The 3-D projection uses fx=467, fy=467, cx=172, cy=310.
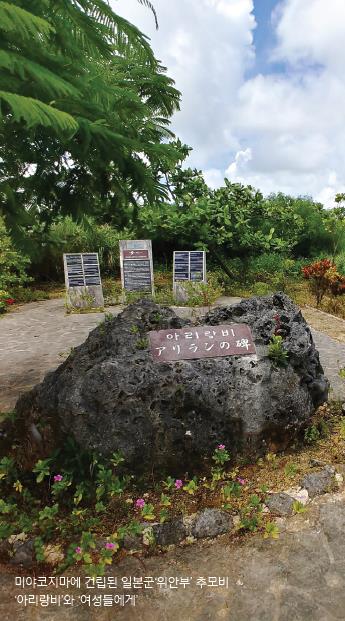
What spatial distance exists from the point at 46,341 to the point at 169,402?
15.4ft

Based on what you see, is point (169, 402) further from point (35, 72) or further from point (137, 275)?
point (137, 275)

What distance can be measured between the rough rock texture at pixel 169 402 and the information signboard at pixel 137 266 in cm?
759

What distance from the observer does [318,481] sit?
3.37 meters

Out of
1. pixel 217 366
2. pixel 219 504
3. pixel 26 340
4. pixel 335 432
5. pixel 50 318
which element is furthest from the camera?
pixel 50 318

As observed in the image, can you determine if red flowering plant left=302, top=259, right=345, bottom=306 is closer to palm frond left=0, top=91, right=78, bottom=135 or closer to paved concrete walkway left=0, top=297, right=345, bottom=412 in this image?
paved concrete walkway left=0, top=297, right=345, bottom=412

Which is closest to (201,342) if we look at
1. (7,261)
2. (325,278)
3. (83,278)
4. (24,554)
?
(24,554)

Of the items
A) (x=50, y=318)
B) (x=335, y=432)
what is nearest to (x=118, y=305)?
(x=50, y=318)

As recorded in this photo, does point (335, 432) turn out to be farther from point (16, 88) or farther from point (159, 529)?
point (16, 88)

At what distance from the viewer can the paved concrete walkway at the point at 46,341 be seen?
554 cm

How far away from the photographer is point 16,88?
1.91m

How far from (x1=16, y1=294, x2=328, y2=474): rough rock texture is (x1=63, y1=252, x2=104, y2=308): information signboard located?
710 centimetres

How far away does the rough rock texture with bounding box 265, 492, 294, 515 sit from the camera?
10.2 feet

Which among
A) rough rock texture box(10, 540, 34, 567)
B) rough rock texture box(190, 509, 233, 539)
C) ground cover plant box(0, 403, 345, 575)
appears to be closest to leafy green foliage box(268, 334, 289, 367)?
ground cover plant box(0, 403, 345, 575)

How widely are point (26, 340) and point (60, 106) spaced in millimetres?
6085
